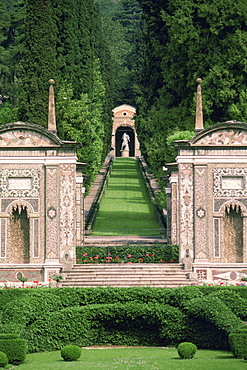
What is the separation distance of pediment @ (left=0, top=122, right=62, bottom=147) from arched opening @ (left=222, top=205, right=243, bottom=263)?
6453 mm

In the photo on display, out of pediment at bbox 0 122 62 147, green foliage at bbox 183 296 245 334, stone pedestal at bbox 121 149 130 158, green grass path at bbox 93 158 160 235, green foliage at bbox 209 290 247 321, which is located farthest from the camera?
stone pedestal at bbox 121 149 130 158

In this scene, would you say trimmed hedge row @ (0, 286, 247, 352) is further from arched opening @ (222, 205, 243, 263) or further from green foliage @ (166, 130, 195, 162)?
green foliage @ (166, 130, 195, 162)

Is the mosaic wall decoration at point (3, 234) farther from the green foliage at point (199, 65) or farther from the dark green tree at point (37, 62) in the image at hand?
the green foliage at point (199, 65)

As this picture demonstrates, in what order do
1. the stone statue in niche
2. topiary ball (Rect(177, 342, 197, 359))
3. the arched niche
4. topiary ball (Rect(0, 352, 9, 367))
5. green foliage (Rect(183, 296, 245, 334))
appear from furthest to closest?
1. the stone statue in niche
2. the arched niche
3. green foliage (Rect(183, 296, 245, 334))
4. topiary ball (Rect(177, 342, 197, 359))
5. topiary ball (Rect(0, 352, 9, 367))

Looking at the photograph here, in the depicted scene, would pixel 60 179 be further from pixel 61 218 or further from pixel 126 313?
pixel 126 313

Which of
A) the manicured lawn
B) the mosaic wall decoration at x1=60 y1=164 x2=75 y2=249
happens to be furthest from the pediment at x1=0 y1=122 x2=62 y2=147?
the manicured lawn

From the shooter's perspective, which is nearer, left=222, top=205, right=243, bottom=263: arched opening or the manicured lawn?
the manicured lawn

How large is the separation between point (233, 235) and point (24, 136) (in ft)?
26.1

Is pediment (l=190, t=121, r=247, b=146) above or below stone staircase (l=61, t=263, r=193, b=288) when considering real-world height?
above

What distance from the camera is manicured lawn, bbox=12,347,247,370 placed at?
17.8 metres

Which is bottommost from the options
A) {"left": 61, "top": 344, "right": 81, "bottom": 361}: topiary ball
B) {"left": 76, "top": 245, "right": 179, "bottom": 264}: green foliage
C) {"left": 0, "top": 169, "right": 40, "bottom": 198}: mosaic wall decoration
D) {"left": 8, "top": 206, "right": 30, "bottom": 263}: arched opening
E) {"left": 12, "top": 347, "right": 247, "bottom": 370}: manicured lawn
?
{"left": 12, "top": 347, "right": 247, "bottom": 370}: manicured lawn

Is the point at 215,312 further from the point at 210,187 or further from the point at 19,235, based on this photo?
the point at 19,235

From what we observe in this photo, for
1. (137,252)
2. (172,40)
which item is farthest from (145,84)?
(137,252)

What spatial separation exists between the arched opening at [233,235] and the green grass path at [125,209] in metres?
7.25
